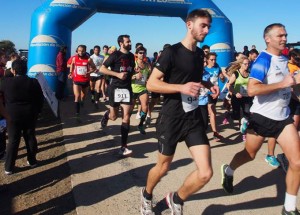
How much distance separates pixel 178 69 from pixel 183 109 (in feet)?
1.30

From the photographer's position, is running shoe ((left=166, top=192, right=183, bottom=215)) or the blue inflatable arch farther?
the blue inflatable arch

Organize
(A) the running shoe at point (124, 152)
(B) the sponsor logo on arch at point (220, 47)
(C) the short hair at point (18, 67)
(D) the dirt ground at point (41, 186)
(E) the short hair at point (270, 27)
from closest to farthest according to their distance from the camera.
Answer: (E) the short hair at point (270, 27)
(D) the dirt ground at point (41, 186)
(C) the short hair at point (18, 67)
(A) the running shoe at point (124, 152)
(B) the sponsor logo on arch at point (220, 47)

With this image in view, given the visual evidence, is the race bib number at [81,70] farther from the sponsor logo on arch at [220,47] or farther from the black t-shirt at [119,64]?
the sponsor logo on arch at [220,47]

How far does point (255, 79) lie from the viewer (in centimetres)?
333

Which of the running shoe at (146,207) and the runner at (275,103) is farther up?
the runner at (275,103)

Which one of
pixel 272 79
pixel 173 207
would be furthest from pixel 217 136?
pixel 173 207

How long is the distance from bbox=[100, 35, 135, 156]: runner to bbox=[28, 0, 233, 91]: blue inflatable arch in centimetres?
555

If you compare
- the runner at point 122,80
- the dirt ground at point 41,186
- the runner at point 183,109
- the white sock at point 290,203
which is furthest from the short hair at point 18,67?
the white sock at point 290,203

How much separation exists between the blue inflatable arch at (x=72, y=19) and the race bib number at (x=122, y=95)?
5713 millimetres

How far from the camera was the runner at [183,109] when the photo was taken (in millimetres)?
2982

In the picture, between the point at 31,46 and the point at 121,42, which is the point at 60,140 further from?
the point at 31,46

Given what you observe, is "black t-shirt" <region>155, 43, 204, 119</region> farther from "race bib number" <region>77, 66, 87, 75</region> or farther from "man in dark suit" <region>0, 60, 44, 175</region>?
"race bib number" <region>77, 66, 87, 75</region>

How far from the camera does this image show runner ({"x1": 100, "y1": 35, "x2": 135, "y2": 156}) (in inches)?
214

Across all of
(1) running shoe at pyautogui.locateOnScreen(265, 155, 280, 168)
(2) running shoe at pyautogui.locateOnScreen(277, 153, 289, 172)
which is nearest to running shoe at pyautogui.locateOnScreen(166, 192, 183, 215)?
(2) running shoe at pyautogui.locateOnScreen(277, 153, 289, 172)
